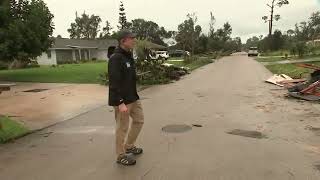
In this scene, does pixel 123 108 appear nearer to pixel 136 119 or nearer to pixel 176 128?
pixel 136 119

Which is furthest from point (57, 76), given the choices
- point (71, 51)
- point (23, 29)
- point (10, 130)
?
point (71, 51)

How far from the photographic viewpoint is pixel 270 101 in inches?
524

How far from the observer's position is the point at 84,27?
106 meters

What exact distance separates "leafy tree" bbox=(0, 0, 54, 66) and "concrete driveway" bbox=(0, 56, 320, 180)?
14.2 m

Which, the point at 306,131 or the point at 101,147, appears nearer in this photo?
the point at 101,147

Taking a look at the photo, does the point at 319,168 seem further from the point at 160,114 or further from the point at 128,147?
the point at 160,114

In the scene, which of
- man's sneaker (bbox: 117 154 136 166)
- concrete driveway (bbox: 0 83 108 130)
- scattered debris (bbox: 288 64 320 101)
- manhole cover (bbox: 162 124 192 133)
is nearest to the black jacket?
man's sneaker (bbox: 117 154 136 166)

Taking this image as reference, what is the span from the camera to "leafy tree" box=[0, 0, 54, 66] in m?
24.4

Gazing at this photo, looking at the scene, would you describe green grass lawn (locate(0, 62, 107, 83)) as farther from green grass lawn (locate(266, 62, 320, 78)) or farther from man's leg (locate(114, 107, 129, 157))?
man's leg (locate(114, 107, 129, 157))

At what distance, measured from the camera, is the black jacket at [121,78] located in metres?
6.28

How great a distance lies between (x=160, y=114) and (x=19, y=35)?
15.8 metres

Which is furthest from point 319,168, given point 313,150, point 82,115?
point 82,115

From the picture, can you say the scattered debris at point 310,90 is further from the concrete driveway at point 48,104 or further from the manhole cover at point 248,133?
the concrete driveway at point 48,104

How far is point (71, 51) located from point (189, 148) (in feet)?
195
